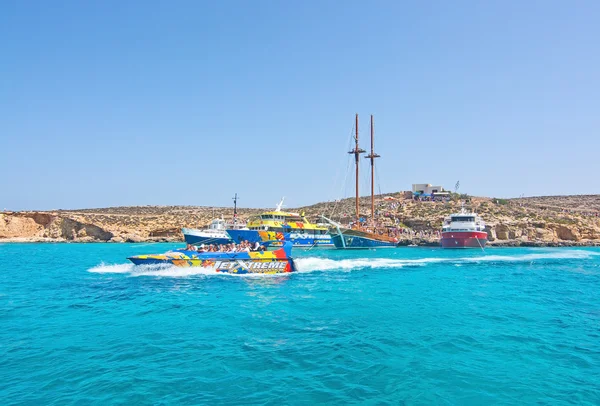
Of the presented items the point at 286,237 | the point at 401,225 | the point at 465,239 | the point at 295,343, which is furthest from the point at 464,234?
the point at 295,343

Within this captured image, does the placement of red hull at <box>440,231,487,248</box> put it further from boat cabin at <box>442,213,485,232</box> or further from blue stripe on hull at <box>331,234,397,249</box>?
blue stripe on hull at <box>331,234,397,249</box>

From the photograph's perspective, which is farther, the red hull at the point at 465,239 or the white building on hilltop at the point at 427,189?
the white building on hilltop at the point at 427,189

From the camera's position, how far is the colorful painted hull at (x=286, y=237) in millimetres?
55119

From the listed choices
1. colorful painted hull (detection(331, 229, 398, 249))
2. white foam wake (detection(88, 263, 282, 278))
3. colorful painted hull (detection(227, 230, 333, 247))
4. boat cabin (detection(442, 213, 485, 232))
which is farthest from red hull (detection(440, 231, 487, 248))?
white foam wake (detection(88, 263, 282, 278))

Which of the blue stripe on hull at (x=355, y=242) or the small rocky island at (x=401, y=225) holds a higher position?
the small rocky island at (x=401, y=225)

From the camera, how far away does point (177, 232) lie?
7975cm

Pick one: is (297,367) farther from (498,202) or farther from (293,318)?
(498,202)

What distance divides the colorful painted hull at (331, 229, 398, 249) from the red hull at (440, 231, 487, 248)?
1087 centimetres

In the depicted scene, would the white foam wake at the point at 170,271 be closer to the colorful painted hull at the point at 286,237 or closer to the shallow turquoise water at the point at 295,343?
the shallow turquoise water at the point at 295,343

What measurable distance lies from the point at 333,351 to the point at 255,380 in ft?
9.33

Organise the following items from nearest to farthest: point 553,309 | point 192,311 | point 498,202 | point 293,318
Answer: point 293,318, point 192,311, point 553,309, point 498,202

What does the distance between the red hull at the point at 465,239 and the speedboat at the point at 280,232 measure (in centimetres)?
2022

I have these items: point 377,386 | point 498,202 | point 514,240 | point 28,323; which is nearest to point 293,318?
point 377,386

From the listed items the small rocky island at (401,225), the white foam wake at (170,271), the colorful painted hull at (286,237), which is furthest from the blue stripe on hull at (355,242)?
the white foam wake at (170,271)
